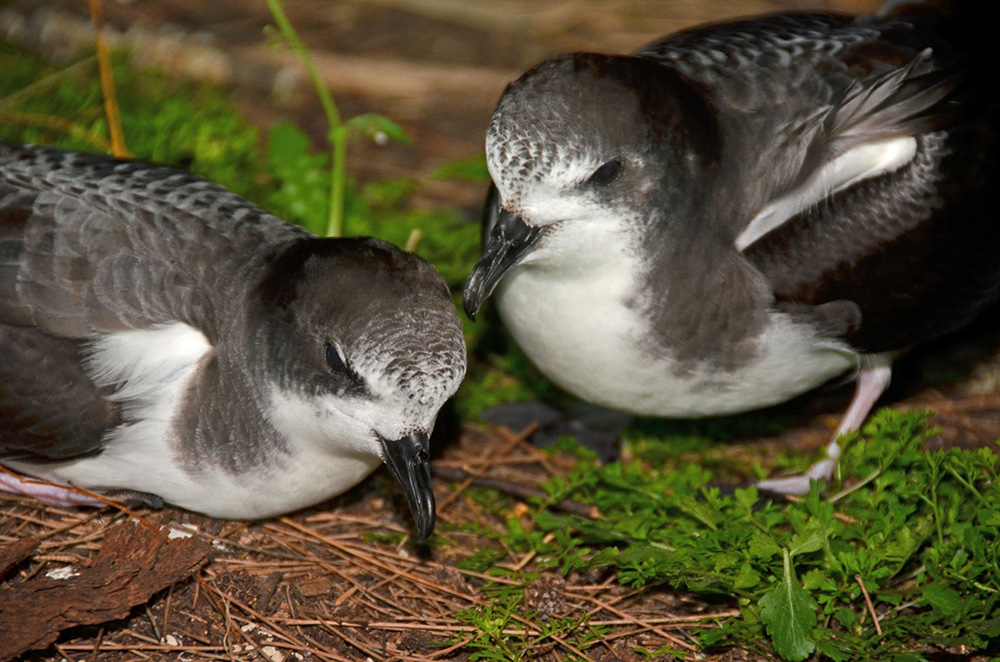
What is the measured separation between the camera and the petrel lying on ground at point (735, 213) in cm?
421

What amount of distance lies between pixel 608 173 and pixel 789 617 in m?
1.77

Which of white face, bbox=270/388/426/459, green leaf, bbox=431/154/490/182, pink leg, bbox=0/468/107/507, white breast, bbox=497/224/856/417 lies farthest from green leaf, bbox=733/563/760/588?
green leaf, bbox=431/154/490/182

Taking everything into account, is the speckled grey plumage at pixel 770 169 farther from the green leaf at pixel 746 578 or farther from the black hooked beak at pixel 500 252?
the green leaf at pixel 746 578

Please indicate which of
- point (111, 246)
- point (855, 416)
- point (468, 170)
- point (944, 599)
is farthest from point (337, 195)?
point (944, 599)

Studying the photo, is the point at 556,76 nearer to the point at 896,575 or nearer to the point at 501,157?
the point at 501,157

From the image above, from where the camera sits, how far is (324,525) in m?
4.73

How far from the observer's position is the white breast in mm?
4379

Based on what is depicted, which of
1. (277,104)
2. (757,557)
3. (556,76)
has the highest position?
(556,76)

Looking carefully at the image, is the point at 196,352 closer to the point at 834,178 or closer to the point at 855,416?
the point at 834,178

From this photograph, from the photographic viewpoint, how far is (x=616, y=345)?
4531 mm

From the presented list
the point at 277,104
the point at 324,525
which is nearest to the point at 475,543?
the point at 324,525

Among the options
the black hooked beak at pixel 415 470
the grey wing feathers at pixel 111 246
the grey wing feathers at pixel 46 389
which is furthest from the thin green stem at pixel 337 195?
the black hooked beak at pixel 415 470

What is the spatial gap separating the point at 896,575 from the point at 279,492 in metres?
2.46

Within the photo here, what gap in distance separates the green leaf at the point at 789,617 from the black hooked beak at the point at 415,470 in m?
1.25
